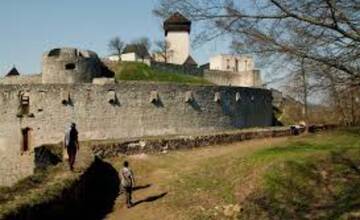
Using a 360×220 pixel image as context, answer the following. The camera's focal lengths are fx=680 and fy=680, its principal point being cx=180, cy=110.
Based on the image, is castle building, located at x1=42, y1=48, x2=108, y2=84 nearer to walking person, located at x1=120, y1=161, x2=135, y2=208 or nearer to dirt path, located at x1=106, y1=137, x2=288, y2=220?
dirt path, located at x1=106, y1=137, x2=288, y2=220

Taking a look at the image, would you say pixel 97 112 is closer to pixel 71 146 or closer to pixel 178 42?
pixel 71 146

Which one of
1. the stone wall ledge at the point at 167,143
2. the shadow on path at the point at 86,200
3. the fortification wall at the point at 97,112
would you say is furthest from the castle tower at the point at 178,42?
the shadow on path at the point at 86,200

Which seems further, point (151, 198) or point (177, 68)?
point (177, 68)

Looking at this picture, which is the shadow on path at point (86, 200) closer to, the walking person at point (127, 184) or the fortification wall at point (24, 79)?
the walking person at point (127, 184)

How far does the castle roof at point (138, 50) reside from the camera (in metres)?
65.0

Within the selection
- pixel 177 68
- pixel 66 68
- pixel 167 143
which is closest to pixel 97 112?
pixel 66 68

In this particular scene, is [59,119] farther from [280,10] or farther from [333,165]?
[280,10]

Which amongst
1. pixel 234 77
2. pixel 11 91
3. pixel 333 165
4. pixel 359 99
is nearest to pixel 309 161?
pixel 333 165

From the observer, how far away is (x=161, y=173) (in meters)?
18.8

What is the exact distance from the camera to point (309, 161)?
692 inches

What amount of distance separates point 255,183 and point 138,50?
5043 cm

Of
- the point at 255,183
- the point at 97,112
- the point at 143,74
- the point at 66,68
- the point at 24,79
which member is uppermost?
the point at 143,74

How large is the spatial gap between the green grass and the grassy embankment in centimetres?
2702

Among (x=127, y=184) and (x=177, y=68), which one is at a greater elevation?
(x=177, y=68)
